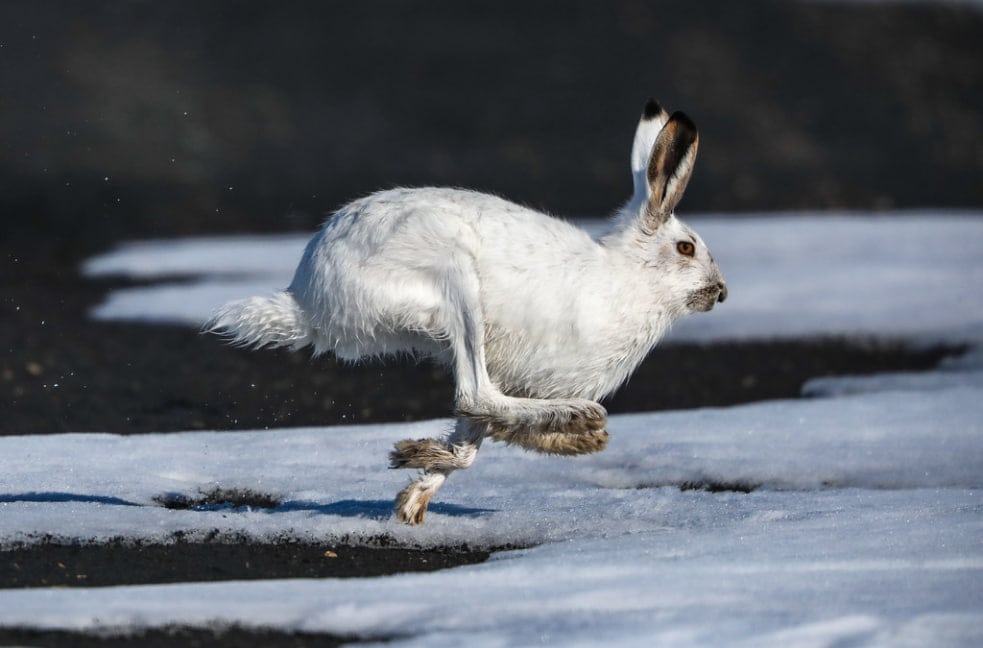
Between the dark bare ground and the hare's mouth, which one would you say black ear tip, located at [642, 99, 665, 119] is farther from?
the dark bare ground

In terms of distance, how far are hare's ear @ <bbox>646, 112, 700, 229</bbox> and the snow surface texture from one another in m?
1.11

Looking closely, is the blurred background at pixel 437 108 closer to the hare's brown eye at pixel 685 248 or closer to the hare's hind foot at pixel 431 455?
the hare's hind foot at pixel 431 455

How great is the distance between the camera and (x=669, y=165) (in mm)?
5293

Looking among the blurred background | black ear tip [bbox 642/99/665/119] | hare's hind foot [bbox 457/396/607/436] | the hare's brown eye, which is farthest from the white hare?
the blurred background

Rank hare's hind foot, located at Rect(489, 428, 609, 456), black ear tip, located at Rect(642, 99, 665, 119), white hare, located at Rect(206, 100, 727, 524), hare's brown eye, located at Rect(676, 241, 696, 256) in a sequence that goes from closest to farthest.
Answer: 1. white hare, located at Rect(206, 100, 727, 524)
2. hare's hind foot, located at Rect(489, 428, 609, 456)
3. hare's brown eye, located at Rect(676, 241, 696, 256)
4. black ear tip, located at Rect(642, 99, 665, 119)

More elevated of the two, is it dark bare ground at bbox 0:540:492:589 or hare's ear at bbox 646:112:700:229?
hare's ear at bbox 646:112:700:229

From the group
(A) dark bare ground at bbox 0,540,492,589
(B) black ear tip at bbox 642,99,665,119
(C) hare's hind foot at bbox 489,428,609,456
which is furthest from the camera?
(B) black ear tip at bbox 642,99,665,119

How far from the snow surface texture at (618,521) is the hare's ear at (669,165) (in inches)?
43.7

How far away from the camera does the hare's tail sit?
496cm

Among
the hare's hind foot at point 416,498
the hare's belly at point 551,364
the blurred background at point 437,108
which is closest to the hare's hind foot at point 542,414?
the hare's belly at point 551,364

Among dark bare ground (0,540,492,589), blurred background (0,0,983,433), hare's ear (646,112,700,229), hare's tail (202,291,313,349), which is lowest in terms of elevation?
dark bare ground (0,540,492,589)

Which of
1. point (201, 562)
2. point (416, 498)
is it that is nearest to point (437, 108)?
point (416, 498)

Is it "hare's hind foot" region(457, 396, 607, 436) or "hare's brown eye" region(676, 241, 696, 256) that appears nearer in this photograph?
"hare's hind foot" region(457, 396, 607, 436)

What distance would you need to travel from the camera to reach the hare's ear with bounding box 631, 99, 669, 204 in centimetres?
547
